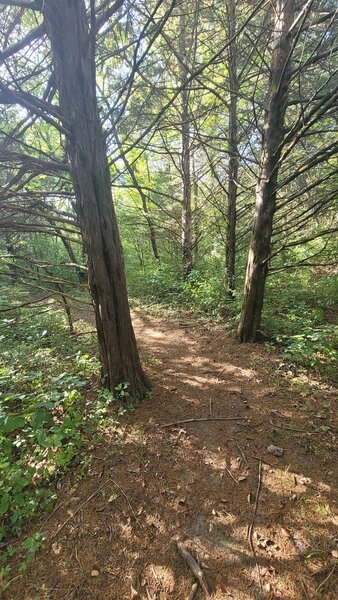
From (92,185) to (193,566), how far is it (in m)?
3.10

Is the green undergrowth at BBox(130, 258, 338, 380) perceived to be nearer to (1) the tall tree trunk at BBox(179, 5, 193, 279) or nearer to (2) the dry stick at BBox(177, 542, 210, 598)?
(1) the tall tree trunk at BBox(179, 5, 193, 279)

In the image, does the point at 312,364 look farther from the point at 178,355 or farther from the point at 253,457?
the point at 178,355

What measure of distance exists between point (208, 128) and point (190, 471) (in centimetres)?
885

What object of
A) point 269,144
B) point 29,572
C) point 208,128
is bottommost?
point 29,572

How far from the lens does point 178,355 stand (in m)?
4.61

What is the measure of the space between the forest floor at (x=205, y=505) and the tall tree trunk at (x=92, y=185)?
765mm

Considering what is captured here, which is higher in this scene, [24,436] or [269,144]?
[269,144]

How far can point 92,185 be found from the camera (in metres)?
2.48

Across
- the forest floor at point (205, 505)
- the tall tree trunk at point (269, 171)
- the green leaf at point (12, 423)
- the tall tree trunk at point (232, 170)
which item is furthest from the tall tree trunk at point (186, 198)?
the green leaf at point (12, 423)

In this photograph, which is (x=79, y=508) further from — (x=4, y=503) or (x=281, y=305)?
(x=281, y=305)

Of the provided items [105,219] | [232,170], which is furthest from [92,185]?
[232,170]

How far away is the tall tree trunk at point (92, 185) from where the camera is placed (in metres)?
2.14

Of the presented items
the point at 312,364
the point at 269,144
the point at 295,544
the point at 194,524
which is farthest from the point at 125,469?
the point at 269,144

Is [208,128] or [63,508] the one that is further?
[208,128]
